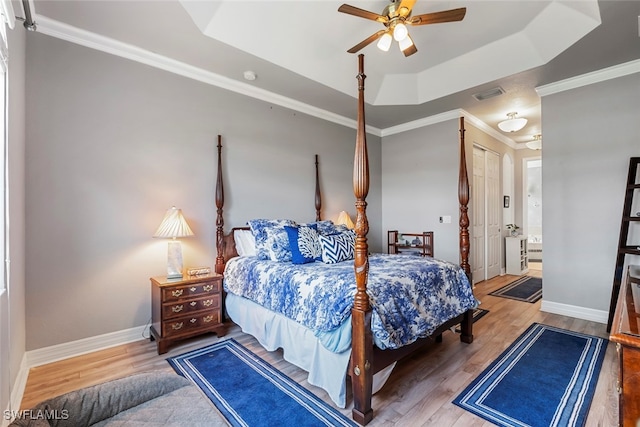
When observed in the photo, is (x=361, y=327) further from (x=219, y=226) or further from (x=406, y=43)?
(x=406, y=43)

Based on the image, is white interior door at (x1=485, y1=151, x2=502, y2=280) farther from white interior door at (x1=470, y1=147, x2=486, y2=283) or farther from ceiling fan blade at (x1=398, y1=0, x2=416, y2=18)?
ceiling fan blade at (x1=398, y1=0, x2=416, y2=18)

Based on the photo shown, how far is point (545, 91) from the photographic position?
3.62m

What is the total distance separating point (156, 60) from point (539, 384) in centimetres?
436

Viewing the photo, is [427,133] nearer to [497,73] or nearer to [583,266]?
[497,73]

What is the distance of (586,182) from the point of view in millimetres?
3369

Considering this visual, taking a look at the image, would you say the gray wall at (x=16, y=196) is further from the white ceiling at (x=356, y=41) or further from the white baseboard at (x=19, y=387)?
the white ceiling at (x=356, y=41)

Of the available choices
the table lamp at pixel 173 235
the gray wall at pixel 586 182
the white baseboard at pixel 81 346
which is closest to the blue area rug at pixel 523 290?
the gray wall at pixel 586 182

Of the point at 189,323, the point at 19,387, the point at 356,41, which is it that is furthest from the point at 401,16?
the point at 19,387

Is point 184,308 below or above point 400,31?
below

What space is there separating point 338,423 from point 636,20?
391 cm

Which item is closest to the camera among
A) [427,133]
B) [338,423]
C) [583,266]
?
[338,423]

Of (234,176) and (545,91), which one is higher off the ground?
(545,91)

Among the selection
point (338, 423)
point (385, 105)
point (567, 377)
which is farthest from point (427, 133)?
point (338, 423)

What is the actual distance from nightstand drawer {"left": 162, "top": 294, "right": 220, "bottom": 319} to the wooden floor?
1.07 feet
